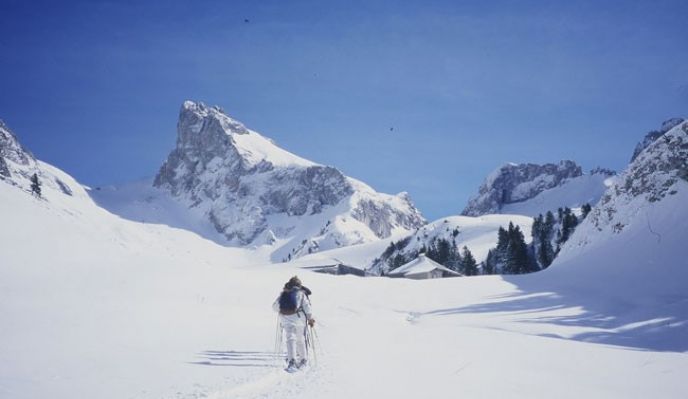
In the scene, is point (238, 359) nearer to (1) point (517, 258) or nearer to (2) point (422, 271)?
(2) point (422, 271)

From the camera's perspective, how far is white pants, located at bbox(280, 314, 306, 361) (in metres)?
10.3

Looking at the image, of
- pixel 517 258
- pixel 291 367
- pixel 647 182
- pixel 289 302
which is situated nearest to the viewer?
pixel 291 367

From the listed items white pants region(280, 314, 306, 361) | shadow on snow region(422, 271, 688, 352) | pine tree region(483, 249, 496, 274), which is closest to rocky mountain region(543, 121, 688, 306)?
shadow on snow region(422, 271, 688, 352)

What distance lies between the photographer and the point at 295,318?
1108 centimetres

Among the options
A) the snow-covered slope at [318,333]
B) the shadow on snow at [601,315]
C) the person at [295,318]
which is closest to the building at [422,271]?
the snow-covered slope at [318,333]

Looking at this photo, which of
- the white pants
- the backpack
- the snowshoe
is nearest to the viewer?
the snowshoe

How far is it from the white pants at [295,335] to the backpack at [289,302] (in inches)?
5.1

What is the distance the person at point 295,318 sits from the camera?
407 inches

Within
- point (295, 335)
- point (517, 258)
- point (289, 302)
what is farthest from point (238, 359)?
point (517, 258)

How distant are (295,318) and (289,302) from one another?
445 millimetres

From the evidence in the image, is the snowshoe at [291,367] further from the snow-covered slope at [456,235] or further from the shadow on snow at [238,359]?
the snow-covered slope at [456,235]

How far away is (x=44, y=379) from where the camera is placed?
7.16 meters

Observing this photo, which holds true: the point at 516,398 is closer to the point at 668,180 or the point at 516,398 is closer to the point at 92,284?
the point at 92,284

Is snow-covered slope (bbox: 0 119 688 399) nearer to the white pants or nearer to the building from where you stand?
the white pants
